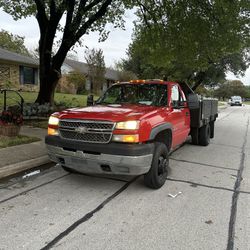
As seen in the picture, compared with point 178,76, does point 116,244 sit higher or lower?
lower

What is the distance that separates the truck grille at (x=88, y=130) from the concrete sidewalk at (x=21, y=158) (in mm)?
1449

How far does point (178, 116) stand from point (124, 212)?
9.29 feet

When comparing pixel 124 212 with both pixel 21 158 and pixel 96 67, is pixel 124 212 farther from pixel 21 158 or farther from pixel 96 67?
pixel 96 67

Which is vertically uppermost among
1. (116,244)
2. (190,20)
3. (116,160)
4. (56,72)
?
(190,20)

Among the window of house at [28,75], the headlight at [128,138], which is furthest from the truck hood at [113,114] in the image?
the window of house at [28,75]

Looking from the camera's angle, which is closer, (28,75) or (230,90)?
(28,75)

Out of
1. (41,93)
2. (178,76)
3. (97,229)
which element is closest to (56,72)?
(41,93)

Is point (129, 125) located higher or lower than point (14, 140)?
higher

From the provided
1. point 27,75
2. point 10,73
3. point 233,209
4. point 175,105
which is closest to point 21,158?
point 175,105

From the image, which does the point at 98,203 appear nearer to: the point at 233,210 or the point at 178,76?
the point at 233,210

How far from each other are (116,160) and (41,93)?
992 centimetres

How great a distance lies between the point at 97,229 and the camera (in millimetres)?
3615

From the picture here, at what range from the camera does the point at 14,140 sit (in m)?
7.79

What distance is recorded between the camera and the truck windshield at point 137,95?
19.9 feet
